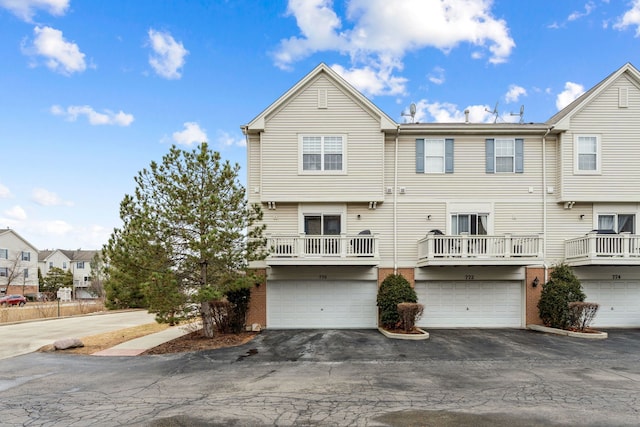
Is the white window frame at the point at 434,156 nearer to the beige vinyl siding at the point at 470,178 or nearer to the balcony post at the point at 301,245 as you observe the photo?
the beige vinyl siding at the point at 470,178

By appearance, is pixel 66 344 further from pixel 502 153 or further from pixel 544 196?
pixel 544 196

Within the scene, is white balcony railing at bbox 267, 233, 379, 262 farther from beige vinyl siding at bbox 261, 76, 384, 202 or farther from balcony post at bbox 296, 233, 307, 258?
beige vinyl siding at bbox 261, 76, 384, 202

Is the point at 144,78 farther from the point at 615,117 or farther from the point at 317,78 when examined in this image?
the point at 615,117

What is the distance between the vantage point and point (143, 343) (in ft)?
43.4

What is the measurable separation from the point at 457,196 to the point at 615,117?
24.0 ft

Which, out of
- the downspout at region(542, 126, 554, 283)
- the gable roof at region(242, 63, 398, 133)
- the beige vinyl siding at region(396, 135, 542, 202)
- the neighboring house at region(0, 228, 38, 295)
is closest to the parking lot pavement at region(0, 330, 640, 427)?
the downspout at region(542, 126, 554, 283)

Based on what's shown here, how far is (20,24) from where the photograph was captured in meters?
16.2

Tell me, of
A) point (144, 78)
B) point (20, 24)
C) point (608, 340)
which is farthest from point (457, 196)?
point (20, 24)

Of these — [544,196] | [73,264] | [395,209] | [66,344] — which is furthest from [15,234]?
[544,196]

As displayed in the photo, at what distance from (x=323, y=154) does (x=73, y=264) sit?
70.3m

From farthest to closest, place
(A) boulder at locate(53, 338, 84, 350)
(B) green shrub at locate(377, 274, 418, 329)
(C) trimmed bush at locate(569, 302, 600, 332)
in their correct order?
1. (B) green shrub at locate(377, 274, 418, 329)
2. (C) trimmed bush at locate(569, 302, 600, 332)
3. (A) boulder at locate(53, 338, 84, 350)

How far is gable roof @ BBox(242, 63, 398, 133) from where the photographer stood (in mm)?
15711

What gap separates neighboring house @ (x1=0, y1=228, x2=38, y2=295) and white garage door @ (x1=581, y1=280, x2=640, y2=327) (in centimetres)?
5847

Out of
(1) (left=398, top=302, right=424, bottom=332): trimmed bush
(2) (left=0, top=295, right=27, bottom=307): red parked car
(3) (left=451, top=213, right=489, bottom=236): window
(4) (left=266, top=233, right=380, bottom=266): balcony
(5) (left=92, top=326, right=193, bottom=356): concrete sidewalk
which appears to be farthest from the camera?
(2) (left=0, top=295, right=27, bottom=307): red parked car
